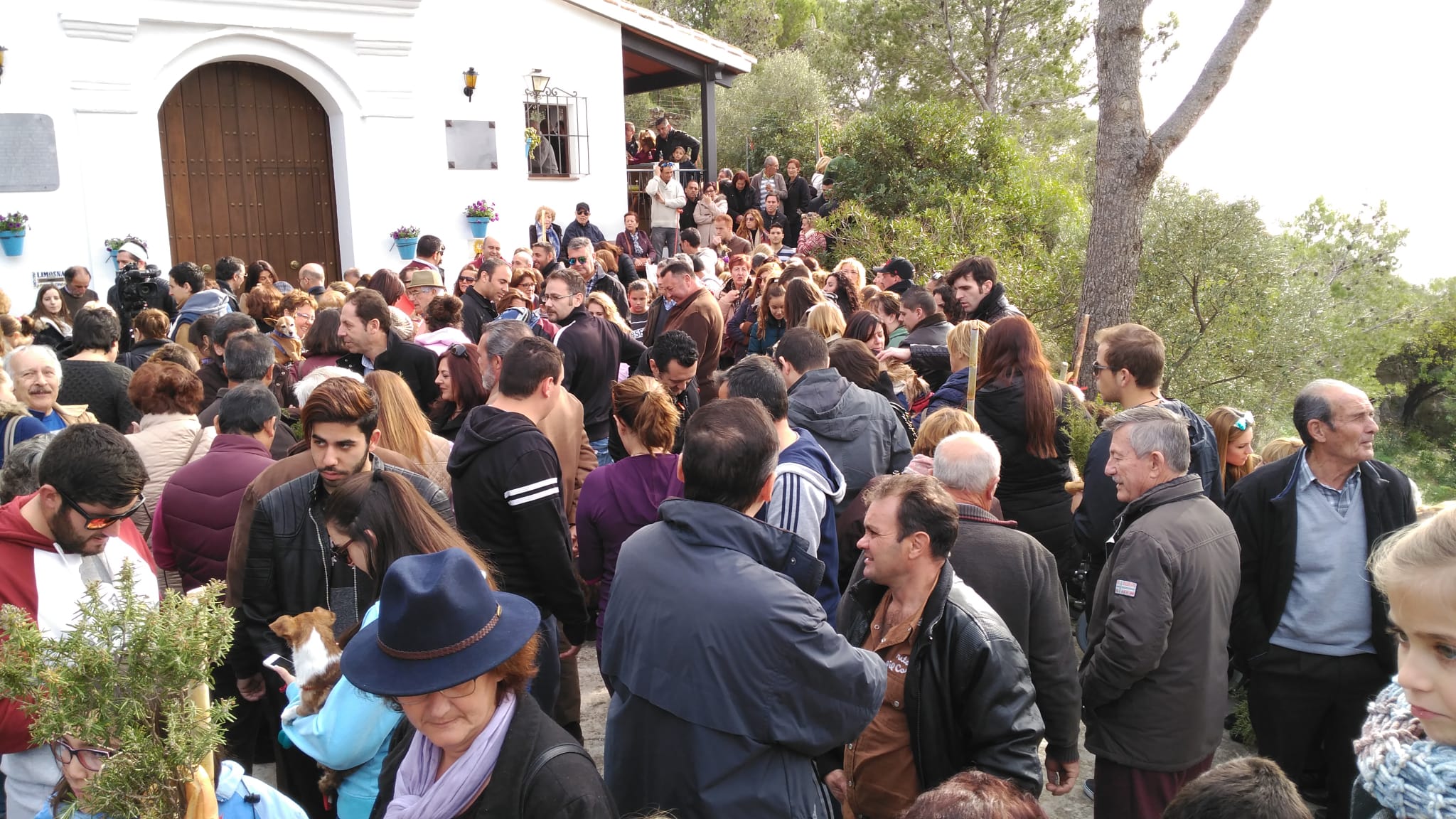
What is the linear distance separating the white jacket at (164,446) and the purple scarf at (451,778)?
332 cm

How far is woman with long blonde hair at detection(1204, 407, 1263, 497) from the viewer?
5.29 metres

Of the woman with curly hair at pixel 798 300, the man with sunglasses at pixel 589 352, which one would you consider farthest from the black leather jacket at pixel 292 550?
the woman with curly hair at pixel 798 300

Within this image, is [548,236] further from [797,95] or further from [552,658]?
[797,95]

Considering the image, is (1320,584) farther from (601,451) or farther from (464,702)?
(601,451)

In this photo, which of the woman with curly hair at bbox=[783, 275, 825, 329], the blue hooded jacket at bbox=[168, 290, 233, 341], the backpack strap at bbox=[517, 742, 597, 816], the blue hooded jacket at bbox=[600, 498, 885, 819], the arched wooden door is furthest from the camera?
the arched wooden door

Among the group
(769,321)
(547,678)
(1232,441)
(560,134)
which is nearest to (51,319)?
(769,321)

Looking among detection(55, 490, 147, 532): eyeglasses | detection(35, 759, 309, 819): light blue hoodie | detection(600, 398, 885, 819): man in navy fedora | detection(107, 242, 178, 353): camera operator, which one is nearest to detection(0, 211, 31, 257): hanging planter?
detection(107, 242, 178, 353): camera operator

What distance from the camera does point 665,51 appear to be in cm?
1873

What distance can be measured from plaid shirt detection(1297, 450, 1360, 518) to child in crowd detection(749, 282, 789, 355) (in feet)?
14.0

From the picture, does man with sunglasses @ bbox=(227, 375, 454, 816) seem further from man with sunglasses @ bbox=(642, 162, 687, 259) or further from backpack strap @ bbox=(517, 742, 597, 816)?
man with sunglasses @ bbox=(642, 162, 687, 259)

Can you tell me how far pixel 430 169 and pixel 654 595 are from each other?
14044 millimetres

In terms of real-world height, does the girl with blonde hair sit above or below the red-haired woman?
above

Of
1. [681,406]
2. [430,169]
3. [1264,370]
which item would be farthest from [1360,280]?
[681,406]

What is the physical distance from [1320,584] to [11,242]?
13656 mm
